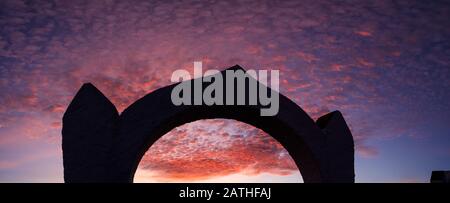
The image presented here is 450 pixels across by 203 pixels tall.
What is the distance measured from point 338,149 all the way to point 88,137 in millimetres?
4925

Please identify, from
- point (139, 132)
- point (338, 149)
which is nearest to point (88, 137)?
point (139, 132)

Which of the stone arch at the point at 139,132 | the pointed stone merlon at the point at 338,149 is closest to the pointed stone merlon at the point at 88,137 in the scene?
the stone arch at the point at 139,132

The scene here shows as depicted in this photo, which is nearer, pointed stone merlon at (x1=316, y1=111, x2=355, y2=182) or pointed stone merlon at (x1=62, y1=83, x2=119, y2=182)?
pointed stone merlon at (x1=62, y1=83, x2=119, y2=182)

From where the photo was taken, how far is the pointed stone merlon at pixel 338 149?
8.40 metres

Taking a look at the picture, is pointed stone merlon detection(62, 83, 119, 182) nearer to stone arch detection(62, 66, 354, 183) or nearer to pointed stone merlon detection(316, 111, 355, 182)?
stone arch detection(62, 66, 354, 183)

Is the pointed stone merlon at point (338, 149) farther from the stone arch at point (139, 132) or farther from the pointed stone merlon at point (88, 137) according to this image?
Answer: the pointed stone merlon at point (88, 137)

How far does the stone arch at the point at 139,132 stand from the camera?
7.38 meters

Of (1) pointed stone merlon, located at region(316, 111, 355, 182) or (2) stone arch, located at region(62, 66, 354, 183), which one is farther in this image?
(1) pointed stone merlon, located at region(316, 111, 355, 182)

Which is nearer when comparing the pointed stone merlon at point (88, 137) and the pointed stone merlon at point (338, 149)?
the pointed stone merlon at point (88, 137)

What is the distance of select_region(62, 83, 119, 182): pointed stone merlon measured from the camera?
24.1 ft

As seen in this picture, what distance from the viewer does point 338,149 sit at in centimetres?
862

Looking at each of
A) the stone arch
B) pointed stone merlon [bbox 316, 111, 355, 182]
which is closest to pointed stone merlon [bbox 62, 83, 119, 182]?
the stone arch
